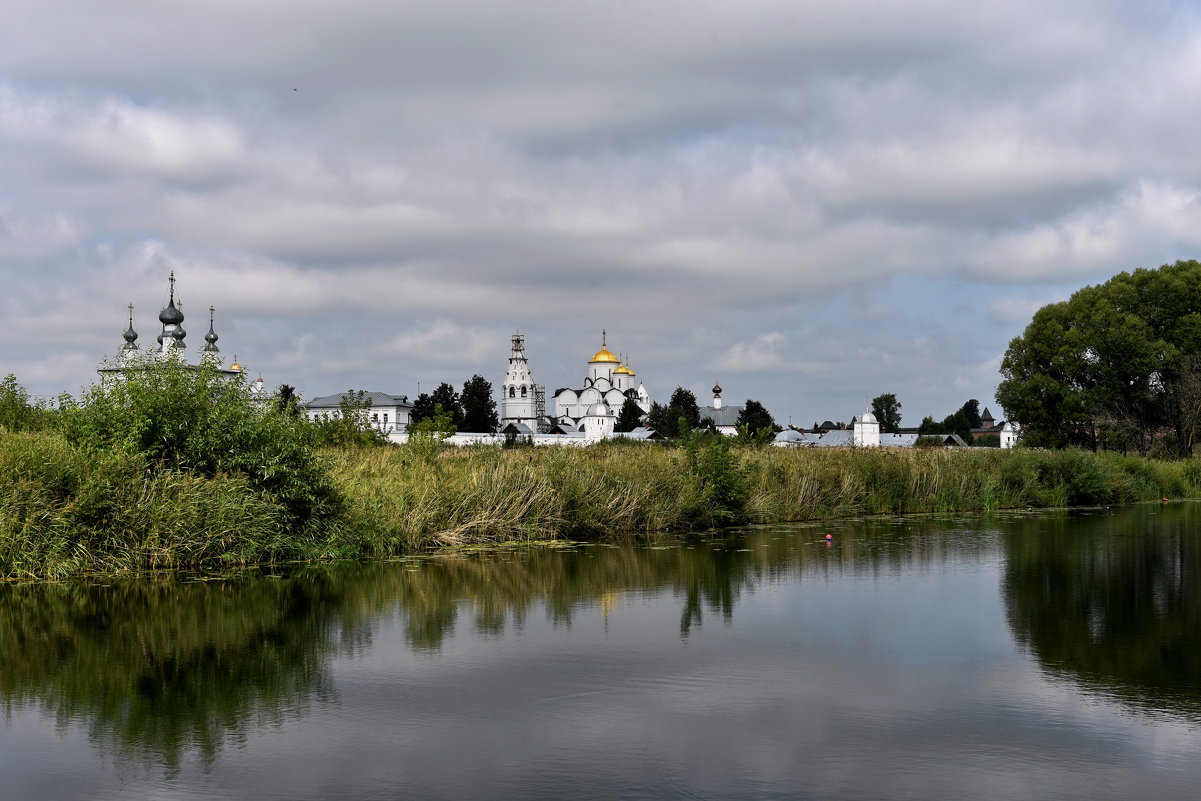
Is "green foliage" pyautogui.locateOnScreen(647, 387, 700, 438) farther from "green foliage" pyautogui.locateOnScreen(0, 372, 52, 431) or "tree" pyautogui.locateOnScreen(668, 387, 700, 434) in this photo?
"green foliage" pyautogui.locateOnScreen(0, 372, 52, 431)

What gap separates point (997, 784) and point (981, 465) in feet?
95.7

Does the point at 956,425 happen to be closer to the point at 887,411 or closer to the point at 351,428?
the point at 887,411

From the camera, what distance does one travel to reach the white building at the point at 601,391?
600ft

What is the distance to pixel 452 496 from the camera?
2177 centimetres

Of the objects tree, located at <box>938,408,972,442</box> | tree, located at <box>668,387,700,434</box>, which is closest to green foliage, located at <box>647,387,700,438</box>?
tree, located at <box>668,387,700,434</box>

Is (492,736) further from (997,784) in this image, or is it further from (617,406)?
(617,406)

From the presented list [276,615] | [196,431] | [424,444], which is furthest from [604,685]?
[424,444]

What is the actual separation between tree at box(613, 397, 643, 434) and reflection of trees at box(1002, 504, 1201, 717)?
130 m

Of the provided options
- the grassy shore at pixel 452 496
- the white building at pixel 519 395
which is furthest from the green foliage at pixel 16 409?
the white building at pixel 519 395

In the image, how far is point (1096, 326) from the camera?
61844 mm

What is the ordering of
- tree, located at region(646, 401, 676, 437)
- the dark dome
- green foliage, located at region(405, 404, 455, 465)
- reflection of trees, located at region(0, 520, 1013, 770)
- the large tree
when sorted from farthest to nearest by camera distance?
tree, located at region(646, 401, 676, 437) < the dark dome < the large tree < green foliage, located at region(405, 404, 455, 465) < reflection of trees, located at region(0, 520, 1013, 770)

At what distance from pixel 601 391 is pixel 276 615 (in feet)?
565

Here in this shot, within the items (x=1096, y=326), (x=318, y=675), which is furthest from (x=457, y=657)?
(x=1096, y=326)

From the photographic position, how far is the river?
739 centimetres
